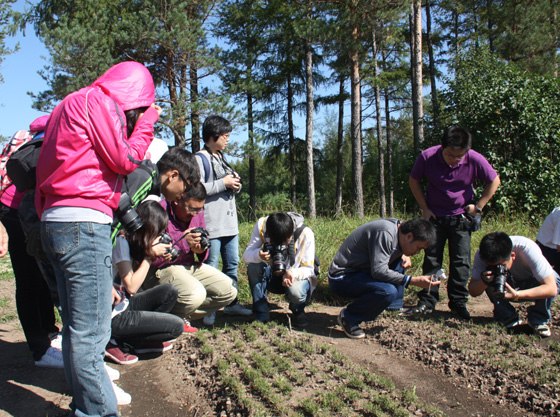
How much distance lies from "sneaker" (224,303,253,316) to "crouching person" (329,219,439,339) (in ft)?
3.11

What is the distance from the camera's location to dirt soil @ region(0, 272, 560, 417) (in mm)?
2842

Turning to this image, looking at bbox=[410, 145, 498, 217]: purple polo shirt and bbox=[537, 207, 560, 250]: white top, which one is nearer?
bbox=[537, 207, 560, 250]: white top

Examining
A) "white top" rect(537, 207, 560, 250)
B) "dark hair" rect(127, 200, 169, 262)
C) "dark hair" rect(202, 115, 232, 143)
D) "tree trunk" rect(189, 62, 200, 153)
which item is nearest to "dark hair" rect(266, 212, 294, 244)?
"dark hair" rect(202, 115, 232, 143)

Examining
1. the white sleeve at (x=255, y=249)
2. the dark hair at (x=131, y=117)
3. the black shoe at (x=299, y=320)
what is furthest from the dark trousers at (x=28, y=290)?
the black shoe at (x=299, y=320)

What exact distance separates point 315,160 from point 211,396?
80.2 ft

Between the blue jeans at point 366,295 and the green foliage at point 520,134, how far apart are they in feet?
18.6

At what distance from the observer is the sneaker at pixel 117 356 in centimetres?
341

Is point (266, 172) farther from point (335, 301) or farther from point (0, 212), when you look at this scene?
point (0, 212)

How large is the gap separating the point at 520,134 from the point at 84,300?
892cm

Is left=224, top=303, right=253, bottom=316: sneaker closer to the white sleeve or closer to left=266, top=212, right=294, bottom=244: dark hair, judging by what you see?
the white sleeve

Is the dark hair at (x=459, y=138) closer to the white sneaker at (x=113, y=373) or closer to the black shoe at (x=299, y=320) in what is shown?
the black shoe at (x=299, y=320)

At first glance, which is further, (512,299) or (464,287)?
(464,287)

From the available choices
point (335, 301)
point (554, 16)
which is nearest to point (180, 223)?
point (335, 301)

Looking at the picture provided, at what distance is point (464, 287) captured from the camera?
445 centimetres
